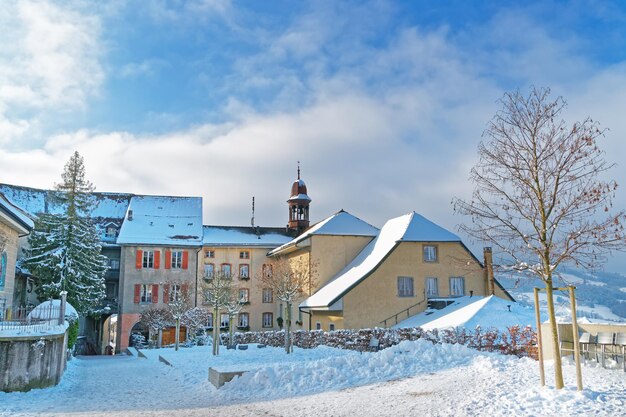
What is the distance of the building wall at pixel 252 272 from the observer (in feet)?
176

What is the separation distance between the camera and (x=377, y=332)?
1067 inches

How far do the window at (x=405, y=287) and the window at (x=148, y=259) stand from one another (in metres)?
24.6

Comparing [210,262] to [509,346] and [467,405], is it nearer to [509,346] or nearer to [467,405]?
[509,346]

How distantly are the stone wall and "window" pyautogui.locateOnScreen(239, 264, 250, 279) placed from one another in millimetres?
36491

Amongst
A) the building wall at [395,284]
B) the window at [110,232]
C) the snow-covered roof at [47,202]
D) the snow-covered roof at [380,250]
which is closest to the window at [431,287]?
the building wall at [395,284]

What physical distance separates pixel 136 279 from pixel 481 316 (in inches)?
1287

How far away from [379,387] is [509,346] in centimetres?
915

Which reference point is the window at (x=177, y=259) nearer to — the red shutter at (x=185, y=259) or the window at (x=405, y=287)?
the red shutter at (x=185, y=259)

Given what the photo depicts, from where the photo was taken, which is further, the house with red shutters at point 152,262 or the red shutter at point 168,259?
the red shutter at point 168,259

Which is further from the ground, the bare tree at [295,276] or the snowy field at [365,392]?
the bare tree at [295,276]

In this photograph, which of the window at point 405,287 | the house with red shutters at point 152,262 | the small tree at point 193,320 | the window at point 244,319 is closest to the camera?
the window at point 405,287

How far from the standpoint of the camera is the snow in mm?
27312

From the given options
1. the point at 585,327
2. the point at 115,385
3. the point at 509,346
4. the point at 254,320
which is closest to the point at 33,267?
the point at 254,320

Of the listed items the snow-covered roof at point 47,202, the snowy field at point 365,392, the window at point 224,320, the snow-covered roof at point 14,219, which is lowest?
the snowy field at point 365,392
